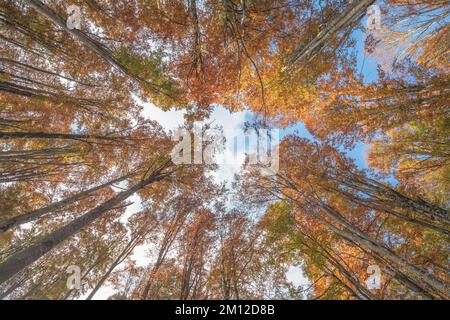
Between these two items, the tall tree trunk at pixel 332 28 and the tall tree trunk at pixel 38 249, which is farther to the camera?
the tall tree trunk at pixel 332 28

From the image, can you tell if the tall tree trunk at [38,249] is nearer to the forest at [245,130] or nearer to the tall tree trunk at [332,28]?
the forest at [245,130]

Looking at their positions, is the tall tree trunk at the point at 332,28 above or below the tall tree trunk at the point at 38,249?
above

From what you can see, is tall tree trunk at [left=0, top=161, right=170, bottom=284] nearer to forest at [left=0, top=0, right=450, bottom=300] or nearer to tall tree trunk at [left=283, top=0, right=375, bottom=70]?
forest at [left=0, top=0, right=450, bottom=300]

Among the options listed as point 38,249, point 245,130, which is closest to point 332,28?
point 245,130

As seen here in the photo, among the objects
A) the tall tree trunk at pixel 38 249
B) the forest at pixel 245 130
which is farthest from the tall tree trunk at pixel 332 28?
the tall tree trunk at pixel 38 249

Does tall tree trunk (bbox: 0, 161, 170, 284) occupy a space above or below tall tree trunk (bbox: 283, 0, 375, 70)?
below

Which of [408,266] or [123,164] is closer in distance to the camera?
[408,266]

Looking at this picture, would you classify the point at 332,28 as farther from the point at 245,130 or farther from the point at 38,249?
the point at 38,249

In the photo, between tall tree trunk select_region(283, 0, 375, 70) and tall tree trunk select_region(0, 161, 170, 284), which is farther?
tall tree trunk select_region(283, 0, 375, 70)

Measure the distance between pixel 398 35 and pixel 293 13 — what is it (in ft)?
13.6

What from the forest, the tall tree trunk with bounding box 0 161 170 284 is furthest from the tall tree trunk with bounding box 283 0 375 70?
the tall tree trunk with bounding box 0 161 170 284

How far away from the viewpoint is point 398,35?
7.23 metres
